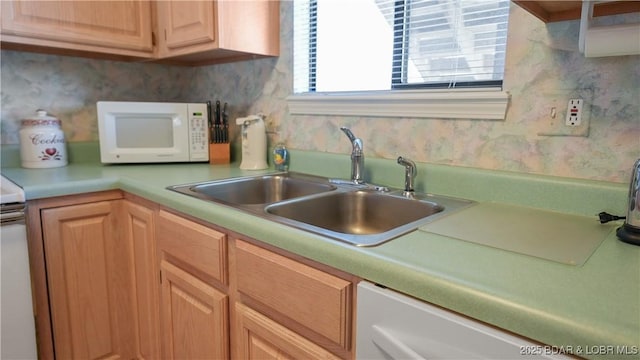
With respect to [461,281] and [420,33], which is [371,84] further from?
[461,281]

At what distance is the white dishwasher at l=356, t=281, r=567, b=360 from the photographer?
1.85ft

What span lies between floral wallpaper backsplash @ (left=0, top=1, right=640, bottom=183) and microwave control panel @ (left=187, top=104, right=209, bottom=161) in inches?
8.0

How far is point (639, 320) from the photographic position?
20.1 inches

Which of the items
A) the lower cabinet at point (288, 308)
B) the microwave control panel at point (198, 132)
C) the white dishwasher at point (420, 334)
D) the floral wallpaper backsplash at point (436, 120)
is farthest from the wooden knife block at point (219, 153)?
the white dishwasher at point (420, 334)

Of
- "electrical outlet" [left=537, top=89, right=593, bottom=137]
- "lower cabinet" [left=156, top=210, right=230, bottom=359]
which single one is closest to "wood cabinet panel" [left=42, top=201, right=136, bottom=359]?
"lower cabinet" [left=156, top=210, right=230, bottom=359]

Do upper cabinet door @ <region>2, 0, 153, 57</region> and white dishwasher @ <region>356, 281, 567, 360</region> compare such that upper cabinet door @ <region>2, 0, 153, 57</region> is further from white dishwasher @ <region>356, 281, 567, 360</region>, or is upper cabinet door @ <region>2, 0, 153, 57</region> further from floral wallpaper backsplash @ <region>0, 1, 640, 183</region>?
white dishwasher @ <region>356, 281, 567, 360</region>

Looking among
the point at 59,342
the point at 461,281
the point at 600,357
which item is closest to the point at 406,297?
the point at 461,281

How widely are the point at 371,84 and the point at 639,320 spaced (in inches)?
46.1

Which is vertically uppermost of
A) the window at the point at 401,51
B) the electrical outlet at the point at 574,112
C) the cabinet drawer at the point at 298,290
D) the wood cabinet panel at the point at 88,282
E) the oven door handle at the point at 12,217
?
the window at the point at 401,51

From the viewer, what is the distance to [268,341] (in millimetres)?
962

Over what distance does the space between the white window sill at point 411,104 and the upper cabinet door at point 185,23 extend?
1.44 feet

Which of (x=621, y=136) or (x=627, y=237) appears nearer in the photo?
(x=627, y=237)

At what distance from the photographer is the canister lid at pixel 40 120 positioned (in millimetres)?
1690

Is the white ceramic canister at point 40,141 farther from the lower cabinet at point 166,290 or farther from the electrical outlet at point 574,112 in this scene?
the electrical outlet at point 574,112
